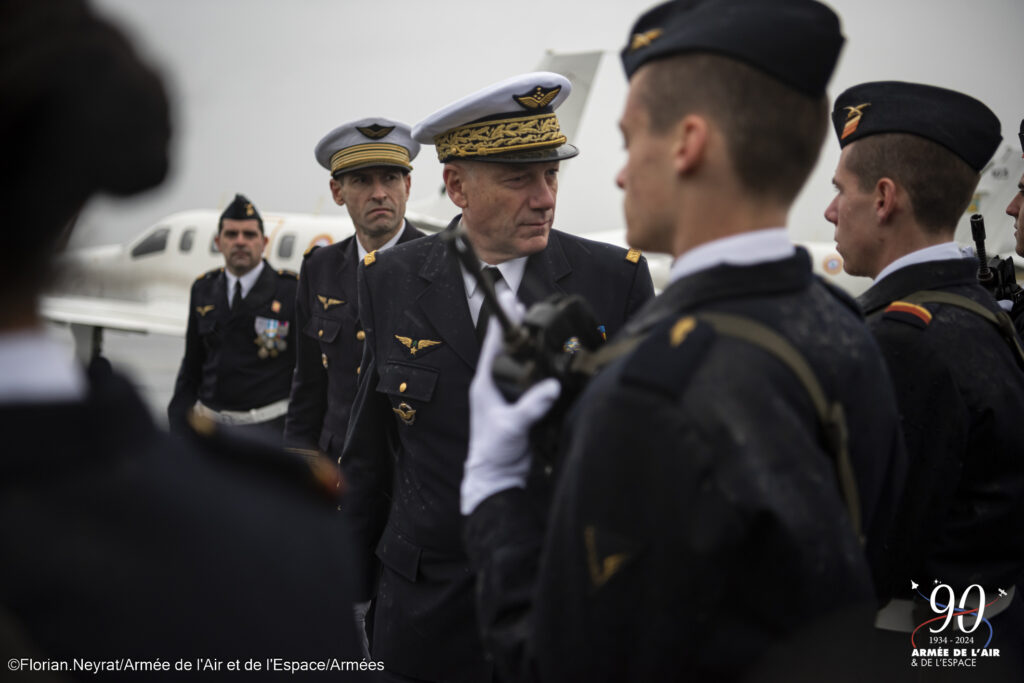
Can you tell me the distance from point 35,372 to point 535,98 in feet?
7.70

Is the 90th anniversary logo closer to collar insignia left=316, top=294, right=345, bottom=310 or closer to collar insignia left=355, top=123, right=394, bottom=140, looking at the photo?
collar insignia left=316, top=294, right=345, bottom=310

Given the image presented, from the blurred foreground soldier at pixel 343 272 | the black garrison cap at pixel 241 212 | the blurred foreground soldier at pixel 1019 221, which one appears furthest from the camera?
the black garrison cap at pixel 241 212

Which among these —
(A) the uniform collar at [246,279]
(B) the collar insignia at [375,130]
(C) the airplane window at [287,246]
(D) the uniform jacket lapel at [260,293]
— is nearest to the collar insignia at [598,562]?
(B) the collar insignia at [375,130]

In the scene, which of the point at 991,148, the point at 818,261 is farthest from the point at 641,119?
the point at 818,261

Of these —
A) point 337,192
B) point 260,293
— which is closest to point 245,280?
point 260,293

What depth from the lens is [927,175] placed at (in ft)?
7.95

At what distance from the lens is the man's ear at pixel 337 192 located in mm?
4887

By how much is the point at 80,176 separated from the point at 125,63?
129 mm

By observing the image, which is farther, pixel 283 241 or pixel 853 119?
pixel 283 241

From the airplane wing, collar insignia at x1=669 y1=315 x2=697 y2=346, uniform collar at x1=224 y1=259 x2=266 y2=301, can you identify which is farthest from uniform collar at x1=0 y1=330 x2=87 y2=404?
the airplane wing

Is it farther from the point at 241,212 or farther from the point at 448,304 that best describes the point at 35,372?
the point at 241,212

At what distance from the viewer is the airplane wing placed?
40.3 feet

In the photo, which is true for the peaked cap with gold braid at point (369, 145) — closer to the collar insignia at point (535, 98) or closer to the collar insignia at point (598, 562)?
the collar insignia at point (535, 98)

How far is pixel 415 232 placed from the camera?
4527 millimetres
